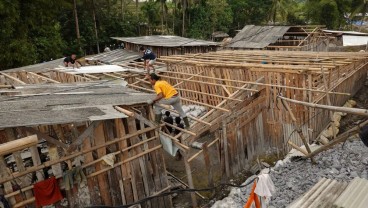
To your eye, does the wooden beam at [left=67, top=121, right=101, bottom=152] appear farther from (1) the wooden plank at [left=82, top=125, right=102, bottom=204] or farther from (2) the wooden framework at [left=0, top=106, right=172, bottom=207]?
(1) the wooden plank at [left=82, top=125, right=102, bottom=204]

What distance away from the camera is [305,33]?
1061 inches

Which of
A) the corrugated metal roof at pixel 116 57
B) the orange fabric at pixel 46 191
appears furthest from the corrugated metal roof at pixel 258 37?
the orange fabric at pixel 46 191

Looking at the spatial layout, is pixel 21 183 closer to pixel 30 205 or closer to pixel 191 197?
pixel 30 205

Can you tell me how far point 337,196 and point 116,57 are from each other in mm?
19039

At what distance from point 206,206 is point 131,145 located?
10.7 ft

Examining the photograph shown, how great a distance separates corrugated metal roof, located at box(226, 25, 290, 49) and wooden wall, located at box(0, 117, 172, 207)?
20.0 m

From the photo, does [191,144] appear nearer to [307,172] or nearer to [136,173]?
[136,173]

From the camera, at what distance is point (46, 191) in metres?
6.34

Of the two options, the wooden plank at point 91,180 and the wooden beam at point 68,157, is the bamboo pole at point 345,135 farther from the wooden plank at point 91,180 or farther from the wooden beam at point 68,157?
the wooden plank at point 91,180

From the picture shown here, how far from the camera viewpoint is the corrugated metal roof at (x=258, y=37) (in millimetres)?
26328

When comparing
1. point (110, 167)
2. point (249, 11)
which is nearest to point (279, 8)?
point (249, 11)

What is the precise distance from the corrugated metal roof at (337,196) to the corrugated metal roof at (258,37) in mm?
20705

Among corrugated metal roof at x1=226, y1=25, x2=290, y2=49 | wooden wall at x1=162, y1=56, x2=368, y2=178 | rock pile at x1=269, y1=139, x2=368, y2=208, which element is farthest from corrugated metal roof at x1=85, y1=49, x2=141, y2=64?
rock pile at x1=269, y1=139, x2=368, y2=208

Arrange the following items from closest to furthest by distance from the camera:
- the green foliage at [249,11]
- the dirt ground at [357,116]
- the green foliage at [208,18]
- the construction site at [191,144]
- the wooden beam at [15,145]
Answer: the wooden beam at [15,145], the construction site at [191,144], the dirt ground at [357,116], the green foliage at [208,18], the green foliage at [249,11]
